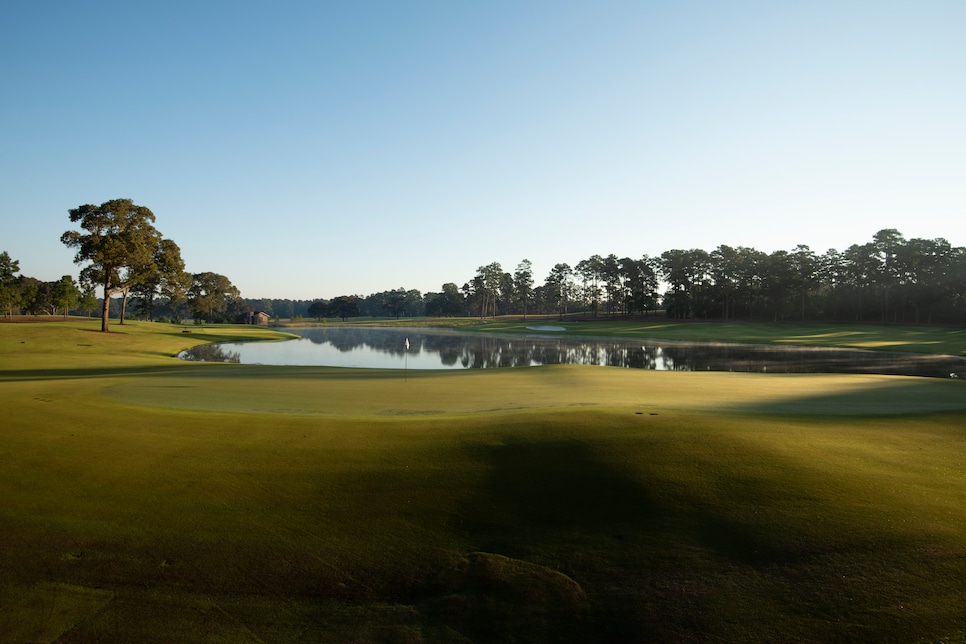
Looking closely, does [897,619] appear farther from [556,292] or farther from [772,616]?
[556,292]

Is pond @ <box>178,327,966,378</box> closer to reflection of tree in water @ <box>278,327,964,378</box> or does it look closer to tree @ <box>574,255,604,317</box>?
reflection of tree in water @ <box>278,327,964,378</box>

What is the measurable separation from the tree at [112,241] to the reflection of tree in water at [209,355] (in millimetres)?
8667

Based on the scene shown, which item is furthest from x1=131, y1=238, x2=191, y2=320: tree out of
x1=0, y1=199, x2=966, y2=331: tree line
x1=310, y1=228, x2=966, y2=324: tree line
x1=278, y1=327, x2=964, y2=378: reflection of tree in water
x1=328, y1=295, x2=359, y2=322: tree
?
x1=328, y1=295, x2=359, y2=322: tree

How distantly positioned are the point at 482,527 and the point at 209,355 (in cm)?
4515

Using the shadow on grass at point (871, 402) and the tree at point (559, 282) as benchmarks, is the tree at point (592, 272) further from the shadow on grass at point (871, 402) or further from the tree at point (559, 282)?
the shadow on grass at point (871, 402)

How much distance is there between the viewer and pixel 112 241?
4731 centimetres

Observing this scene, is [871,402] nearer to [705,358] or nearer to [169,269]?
[705,358]

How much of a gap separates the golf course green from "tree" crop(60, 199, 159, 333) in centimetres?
4354

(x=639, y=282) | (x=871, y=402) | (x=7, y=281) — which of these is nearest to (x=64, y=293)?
(x=7, y=281)

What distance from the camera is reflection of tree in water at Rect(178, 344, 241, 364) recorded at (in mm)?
41500

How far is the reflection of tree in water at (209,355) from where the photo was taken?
4150cm

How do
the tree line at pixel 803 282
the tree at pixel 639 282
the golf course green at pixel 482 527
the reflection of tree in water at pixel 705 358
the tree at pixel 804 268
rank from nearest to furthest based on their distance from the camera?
the golf course green at pixel 482 527 < the reflection of tree in water at pixel 705 358 < the tree line at pixel 803 282 < the tree at pixel 804 268 < the tree at pixel 639 282

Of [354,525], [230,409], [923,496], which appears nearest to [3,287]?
[230,409]

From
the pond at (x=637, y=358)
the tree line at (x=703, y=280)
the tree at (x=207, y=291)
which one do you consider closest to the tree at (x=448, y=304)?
the tree line at (x=703, y=280)
